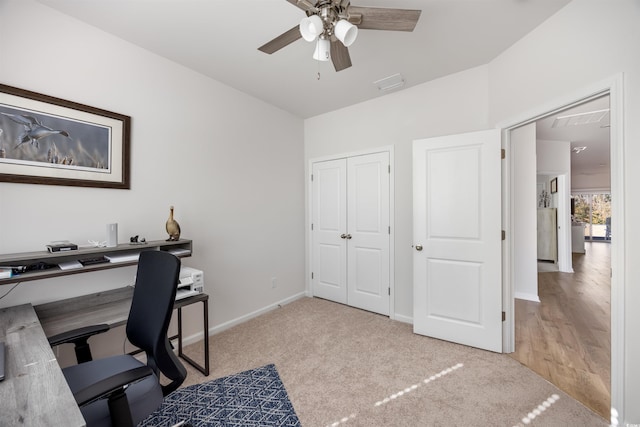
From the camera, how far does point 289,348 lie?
262 cm

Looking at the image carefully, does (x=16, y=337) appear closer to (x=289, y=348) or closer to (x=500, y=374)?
(x=289, y=348)

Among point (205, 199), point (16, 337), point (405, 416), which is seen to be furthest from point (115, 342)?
point (405, 416)

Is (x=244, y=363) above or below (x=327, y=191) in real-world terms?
below

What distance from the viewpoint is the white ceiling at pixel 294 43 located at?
1.87 metres

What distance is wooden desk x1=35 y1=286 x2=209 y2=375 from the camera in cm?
166

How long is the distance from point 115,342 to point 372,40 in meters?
3.30

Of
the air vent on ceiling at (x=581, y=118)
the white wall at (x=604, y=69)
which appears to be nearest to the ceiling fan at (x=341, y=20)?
the white wall at (x=604, y=69)

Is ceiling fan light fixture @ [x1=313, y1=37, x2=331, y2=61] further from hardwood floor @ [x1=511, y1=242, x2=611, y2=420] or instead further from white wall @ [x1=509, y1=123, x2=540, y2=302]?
white wall @ [x1=509, y1=123, x2=540, y2=302]

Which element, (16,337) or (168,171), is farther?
(168,171)

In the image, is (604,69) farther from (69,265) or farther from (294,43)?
(69,265)

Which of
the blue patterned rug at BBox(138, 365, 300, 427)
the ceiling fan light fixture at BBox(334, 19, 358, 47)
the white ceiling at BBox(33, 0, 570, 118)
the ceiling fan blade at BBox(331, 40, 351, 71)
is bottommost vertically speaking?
the blue patterned rug at BBox(138, 365, 300, 427)

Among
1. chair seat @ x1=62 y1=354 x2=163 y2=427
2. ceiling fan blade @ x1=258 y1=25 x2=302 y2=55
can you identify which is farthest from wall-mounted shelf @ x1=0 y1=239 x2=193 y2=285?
ceiling fan blade @ x1=258 y1=25 x2=302 y2=55

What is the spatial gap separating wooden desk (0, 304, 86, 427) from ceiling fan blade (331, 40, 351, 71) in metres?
2.12

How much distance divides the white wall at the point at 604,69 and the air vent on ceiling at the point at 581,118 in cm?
259
